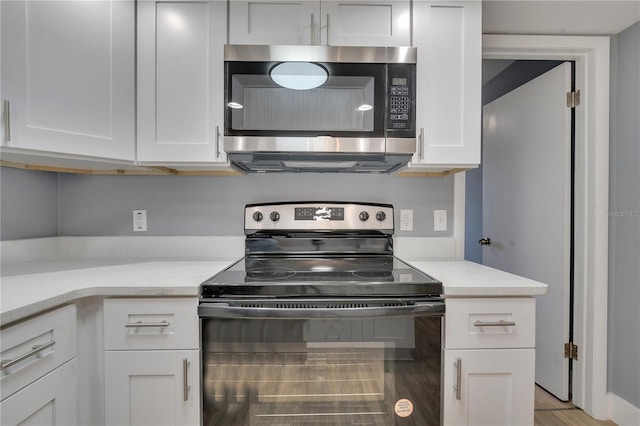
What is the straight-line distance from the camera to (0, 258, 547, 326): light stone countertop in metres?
0.98

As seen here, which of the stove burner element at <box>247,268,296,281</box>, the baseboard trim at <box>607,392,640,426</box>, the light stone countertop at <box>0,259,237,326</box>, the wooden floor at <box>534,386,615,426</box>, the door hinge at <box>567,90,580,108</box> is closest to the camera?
the light stone countertop at <box>0,259,237,326</box>

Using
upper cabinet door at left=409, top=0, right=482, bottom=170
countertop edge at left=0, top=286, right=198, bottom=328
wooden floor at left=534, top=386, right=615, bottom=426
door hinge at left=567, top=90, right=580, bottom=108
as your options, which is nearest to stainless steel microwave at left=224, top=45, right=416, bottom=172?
upper cabinet door at left=409, top=0, right=482, bottom=170

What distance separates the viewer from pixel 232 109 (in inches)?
55.0

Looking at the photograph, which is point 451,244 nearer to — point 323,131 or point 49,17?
point 323,131

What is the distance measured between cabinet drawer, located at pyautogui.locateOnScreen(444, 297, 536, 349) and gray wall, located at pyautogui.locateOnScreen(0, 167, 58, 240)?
1971 mm

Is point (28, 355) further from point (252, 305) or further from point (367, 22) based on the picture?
point (367, 22)

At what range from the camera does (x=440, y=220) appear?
183 centimetres

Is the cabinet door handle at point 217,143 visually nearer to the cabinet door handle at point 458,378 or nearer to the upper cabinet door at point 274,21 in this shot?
the upper cabinet door at point 274,21

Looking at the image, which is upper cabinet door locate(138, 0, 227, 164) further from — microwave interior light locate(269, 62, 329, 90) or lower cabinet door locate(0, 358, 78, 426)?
lower cabinet door locate(0, 358, 78, 426)

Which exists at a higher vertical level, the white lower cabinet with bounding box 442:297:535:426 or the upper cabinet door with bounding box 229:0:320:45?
the upper cabinet door with bounding box 229:0:320:45

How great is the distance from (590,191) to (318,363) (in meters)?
1.77

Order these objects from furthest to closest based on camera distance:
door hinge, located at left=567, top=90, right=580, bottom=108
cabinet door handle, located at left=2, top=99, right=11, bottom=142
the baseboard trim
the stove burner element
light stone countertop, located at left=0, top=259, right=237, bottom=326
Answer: door hinge, located at left=567, top=90, right=580, bottom=108, the baseboard trim, the stove burner element, cabinet door handle, located at left=2, top=99, right=11, bottom=142, light stone countertop, located at left=0, top=259, right=237, bottom=326

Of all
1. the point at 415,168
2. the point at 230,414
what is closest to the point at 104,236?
the point at 230,414

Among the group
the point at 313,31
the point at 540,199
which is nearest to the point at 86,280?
the point at 313,31
